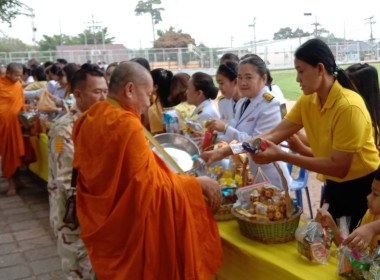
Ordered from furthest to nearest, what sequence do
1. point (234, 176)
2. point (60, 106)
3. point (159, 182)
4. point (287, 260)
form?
point (60, 106) → point (234, 176) → point (159, 182) → point (287, 260)

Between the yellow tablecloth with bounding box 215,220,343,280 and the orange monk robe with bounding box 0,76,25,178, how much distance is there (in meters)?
4.66

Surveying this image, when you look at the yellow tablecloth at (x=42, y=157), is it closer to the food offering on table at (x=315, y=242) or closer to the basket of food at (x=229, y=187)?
the basket of food at (x=229, y=187)

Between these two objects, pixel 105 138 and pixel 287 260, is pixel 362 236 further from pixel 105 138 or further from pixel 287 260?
pixel 105 138

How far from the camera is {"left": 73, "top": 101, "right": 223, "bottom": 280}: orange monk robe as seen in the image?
208 cm

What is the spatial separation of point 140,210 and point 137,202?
0.04m

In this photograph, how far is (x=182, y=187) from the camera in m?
2.18

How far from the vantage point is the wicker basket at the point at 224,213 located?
7.77 ft

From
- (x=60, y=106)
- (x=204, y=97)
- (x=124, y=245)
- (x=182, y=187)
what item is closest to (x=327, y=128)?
(x=182, y=187)

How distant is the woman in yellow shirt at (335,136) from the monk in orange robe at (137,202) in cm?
44

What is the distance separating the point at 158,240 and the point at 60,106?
400 cm

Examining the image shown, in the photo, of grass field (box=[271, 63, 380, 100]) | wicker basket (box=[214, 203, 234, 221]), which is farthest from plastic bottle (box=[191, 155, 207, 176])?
grass field (box=[271, 63, 380, 100])

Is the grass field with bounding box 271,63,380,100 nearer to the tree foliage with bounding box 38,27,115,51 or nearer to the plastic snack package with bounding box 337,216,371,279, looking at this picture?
the plastic snack package with bounding box 337,216,371,279

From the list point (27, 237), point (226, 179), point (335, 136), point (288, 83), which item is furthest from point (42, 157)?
point (288, 83)

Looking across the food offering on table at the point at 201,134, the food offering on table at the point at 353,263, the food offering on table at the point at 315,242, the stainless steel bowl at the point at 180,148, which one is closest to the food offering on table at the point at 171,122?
the food offering on table at the point at 201,134
